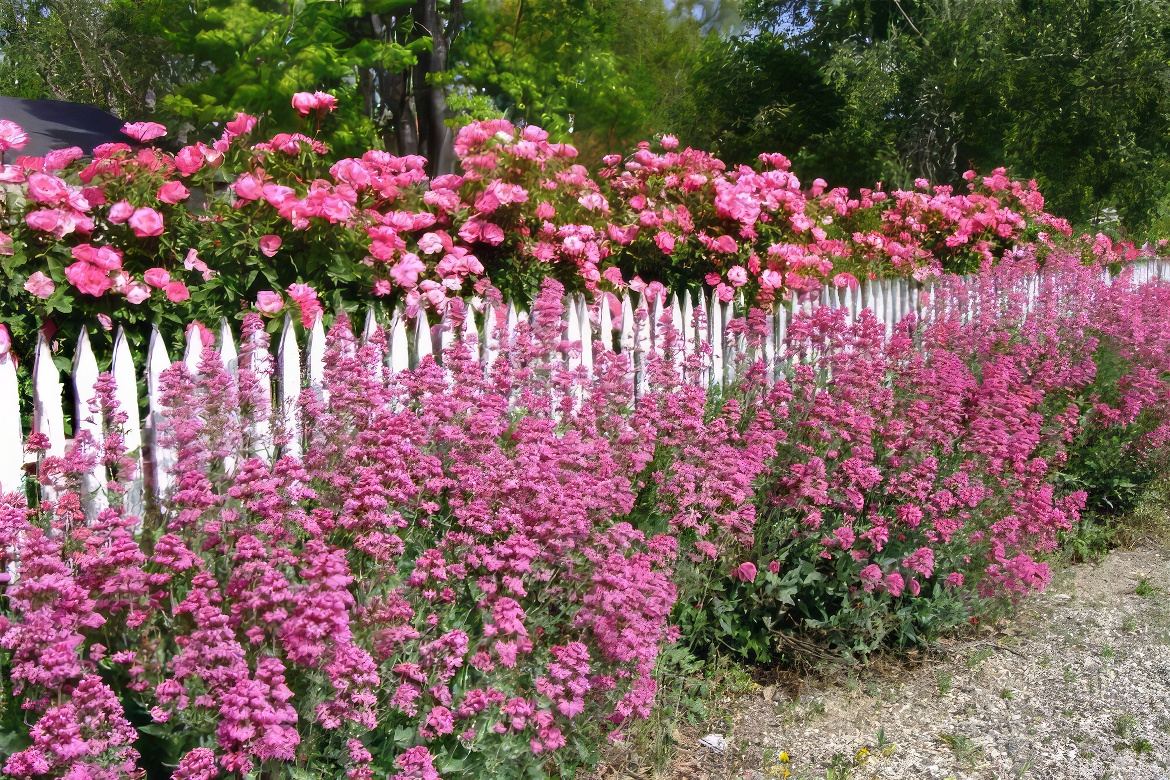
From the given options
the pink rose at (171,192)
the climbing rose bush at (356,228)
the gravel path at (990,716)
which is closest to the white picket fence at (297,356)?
the climbing rose bush at (356,228)

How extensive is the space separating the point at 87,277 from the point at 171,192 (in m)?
0.53

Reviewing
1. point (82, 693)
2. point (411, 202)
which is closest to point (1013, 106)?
point (411, 202)

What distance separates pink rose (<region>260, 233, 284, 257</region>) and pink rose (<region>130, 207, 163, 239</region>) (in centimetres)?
38

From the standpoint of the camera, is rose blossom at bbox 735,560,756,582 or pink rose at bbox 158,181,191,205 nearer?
rose blossom at bbox 735,560,756,582

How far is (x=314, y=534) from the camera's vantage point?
2154 millimetres

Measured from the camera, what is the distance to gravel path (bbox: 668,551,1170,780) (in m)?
3.15

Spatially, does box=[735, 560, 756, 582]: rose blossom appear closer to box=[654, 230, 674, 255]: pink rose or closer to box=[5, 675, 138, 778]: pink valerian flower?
box=[5, 675, 138, 778]: pink valerian flower

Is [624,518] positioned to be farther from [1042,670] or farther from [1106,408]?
[1106,408]

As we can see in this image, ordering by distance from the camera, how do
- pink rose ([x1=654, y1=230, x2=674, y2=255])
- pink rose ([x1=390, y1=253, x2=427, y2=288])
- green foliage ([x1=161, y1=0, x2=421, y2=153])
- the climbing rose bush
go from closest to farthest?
the climbing rose bush < pink rose ([x1=390, y1=253, x2=427, y2=288]) < pink rose ([x1=654, y1=230, x2=674, y2=255]) < green foliage ([x1=161, y1=0, x2=421, y2=153])

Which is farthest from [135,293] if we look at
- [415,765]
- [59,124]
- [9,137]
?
[59,124]

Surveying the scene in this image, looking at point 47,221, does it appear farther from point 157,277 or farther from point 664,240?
point 664,240

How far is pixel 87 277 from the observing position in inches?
133

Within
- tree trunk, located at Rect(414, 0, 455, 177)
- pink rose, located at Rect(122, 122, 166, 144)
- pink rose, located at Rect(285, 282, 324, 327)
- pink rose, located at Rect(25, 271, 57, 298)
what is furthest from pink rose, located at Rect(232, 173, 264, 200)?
tree trunk, located at Rect(414, 0, 455, 177)

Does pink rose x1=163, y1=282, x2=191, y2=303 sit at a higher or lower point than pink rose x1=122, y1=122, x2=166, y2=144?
lower
